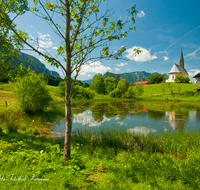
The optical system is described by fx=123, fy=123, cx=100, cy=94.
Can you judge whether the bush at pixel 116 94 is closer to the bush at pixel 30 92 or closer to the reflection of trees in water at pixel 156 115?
the reflection of trees in water at pixel 156 115

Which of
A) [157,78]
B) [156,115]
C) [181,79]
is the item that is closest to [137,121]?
[156,115]

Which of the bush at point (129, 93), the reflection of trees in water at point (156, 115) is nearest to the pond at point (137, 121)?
the reflection of trees in water at point (156, 115)

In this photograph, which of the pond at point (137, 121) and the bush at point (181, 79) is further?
the bush at point (181, 79)

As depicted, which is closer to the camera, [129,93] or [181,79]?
[129,93]

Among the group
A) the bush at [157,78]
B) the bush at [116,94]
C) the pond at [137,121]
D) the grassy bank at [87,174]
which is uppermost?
the bush at [157,78]

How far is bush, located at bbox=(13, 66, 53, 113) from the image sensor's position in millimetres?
14212

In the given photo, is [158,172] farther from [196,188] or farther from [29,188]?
[29,188]

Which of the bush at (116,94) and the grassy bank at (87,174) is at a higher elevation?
the bush at (116,94)

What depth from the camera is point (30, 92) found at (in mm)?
15109

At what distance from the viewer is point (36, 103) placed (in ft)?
53.4

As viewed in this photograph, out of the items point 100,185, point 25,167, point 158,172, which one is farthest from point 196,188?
point 25,167

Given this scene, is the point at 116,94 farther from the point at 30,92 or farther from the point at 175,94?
the point at 30,92

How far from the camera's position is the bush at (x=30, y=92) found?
14212 millimetres

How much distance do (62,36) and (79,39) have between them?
654 millimetres
